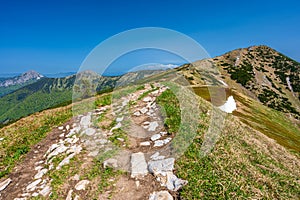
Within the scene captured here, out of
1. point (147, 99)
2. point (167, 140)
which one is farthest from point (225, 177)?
point (147, 99)

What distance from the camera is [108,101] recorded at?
71.2ft

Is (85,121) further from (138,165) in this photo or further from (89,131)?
(138,165)

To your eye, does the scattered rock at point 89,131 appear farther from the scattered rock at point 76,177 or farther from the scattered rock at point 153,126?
the scattered rock at point 76,177

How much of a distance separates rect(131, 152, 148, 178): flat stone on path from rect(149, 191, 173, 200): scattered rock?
54.3 inches

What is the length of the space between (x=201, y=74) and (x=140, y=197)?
14391 cm

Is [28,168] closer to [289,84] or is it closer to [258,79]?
[258,79]

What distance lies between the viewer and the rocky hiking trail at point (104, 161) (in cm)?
938

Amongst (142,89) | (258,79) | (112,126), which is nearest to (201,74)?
(258,79)

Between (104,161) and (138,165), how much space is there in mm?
2012

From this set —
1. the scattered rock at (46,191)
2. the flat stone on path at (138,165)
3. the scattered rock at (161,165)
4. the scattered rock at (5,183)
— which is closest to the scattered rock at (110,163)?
the flat stone on path at (138,165)

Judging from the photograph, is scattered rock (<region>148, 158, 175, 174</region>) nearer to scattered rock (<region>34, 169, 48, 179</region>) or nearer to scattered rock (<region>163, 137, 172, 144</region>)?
scattered rock (<region>163, 137, 172, 144</region>)

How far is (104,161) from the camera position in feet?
37.2

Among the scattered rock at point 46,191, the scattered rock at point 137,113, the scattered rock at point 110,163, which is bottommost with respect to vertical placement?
the scattered rock at point 46,191

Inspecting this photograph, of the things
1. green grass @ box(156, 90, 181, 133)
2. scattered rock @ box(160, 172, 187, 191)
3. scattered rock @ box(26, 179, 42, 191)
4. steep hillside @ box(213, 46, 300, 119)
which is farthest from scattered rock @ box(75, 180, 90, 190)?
steep hillside @ box(213, 46, 300, 119)
